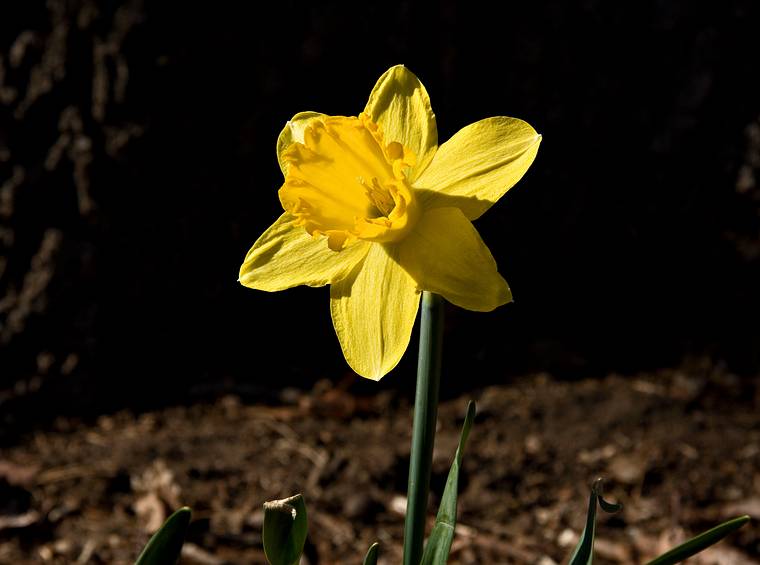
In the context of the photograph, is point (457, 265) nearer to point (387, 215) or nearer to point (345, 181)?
point (387, 215)

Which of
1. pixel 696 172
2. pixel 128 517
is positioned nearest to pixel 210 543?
pixel 128 517

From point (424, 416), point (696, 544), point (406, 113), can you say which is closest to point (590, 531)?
point (696, 544)

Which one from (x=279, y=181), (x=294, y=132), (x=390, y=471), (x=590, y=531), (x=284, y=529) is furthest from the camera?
(x=279, y=181)

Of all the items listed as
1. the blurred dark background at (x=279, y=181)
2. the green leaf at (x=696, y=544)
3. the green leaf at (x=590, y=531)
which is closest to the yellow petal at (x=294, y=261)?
the green leaf at (x=590, y=531)

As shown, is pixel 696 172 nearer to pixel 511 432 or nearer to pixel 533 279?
pixel 533 279

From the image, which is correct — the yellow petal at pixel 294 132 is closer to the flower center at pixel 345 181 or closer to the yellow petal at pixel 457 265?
the flower center at pixel 345 181

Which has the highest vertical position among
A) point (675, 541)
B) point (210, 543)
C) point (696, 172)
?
point (696, 172)

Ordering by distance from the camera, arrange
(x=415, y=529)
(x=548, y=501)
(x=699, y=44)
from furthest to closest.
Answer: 1. (x=699, y=44)
2. (x=548, y=501)
3. (x=415, y=529)
